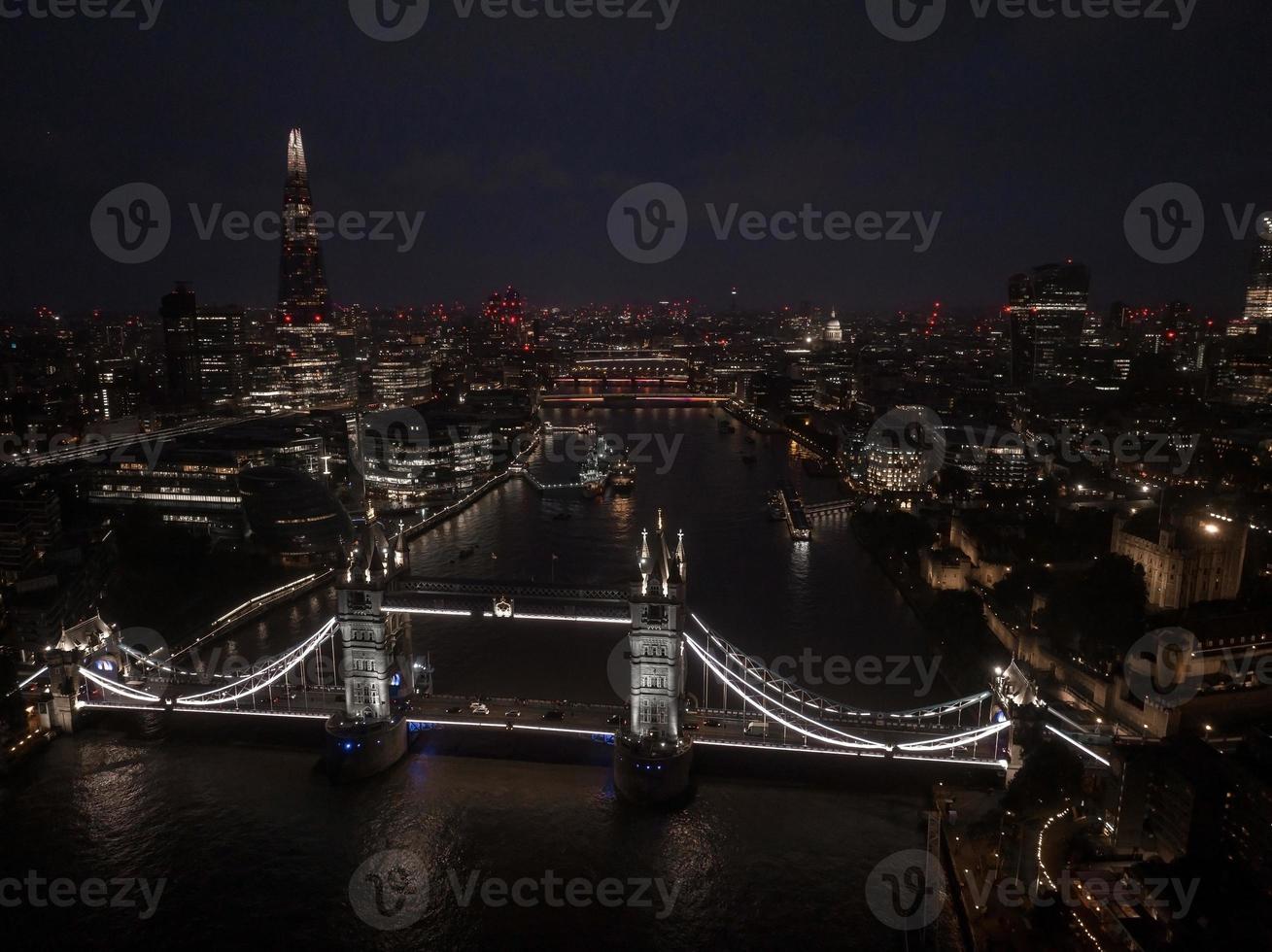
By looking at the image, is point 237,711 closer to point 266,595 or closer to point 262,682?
point 262,682

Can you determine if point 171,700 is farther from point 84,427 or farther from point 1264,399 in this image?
point 1264,399

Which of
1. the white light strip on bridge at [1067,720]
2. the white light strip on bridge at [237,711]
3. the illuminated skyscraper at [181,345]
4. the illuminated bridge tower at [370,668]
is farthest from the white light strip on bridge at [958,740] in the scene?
the illuminated skyscraper at [181,345]

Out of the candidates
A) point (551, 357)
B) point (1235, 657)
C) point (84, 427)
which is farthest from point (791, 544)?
point (551, 357)

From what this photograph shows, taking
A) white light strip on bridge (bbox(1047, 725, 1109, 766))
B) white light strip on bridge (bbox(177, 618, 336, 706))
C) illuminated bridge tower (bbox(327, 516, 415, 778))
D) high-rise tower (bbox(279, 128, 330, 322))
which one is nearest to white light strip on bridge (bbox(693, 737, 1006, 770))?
white light strip on bridge (bbox(1047, 725, 1109, 766))

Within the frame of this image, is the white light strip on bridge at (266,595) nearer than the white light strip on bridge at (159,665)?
No

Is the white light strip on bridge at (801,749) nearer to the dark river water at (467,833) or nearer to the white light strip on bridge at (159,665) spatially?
the dark river water at (467,833)

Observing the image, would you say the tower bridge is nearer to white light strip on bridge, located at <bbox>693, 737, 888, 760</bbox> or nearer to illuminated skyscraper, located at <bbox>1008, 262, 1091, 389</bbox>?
white light strip on bridge, located at <bbox>693, 737, 888, 760</bbox>
